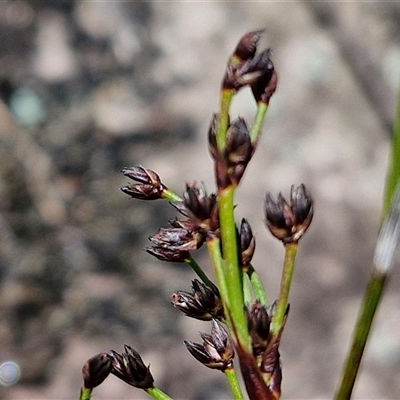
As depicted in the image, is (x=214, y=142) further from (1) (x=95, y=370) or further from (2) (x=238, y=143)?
(1) (x=95, y=370)

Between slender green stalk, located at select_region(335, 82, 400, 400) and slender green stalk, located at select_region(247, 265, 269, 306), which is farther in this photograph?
slender green stalk, located at select_region(247, 265, 269, 306)

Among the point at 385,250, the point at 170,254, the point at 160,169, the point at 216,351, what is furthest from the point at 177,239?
the point at 160,169

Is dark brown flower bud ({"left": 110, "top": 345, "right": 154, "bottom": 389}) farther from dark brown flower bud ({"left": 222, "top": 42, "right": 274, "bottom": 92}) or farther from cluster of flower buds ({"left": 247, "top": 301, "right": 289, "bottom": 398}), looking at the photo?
dark brown flower bud ({"left": 222, "top": 42, "right": 274, "bottom": 92})

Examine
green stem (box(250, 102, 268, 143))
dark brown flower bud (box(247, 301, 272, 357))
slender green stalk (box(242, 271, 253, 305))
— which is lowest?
dark brown flower bud (box(247, 301, 272, 357))

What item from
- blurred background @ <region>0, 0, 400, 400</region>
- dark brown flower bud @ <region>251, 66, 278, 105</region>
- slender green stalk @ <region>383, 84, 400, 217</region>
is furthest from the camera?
blurred background @ <region>0, 0, 400, 400</region>

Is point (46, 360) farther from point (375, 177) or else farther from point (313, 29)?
point (313, 29)

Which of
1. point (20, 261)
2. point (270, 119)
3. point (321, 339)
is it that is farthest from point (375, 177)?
point (20, 261)

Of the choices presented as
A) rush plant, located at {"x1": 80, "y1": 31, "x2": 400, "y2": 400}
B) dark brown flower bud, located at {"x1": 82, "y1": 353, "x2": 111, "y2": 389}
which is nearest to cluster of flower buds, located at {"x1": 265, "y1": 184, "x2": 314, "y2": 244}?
rush plant, located at {"x1": 80, "y1": 31, "x2": 400, "y2": 400}
